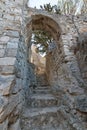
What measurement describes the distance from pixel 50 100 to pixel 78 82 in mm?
922

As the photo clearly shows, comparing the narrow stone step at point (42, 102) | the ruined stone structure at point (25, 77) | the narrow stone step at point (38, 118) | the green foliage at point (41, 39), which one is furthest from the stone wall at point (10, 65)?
the green foliage at point (41, 39)

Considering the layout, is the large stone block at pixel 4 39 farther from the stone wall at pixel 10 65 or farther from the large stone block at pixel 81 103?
the large stone block at pixel 81 103

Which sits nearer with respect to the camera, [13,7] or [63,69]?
[13,7]

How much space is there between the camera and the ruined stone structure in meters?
1.57

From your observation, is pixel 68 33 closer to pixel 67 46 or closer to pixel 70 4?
pixel 67 46

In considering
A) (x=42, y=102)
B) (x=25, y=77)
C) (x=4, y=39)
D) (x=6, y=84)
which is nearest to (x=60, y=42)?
(x=25, y=77)

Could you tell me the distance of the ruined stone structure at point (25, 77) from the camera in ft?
5.15

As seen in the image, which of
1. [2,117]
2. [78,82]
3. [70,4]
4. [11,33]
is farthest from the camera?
[70,4]

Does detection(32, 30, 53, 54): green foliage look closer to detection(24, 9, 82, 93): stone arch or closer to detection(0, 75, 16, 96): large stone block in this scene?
detection(24, 9, 82, 93): stone arch

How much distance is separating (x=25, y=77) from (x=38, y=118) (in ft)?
3.24

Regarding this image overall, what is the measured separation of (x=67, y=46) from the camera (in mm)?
3439

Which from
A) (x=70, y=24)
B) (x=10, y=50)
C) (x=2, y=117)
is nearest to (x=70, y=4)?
(x=70, y=24)

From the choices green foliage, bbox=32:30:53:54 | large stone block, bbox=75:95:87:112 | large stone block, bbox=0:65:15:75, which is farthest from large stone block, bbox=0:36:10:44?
green foliage, bbox=32:30:53:54

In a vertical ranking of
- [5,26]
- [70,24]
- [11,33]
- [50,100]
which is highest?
[70,24]
